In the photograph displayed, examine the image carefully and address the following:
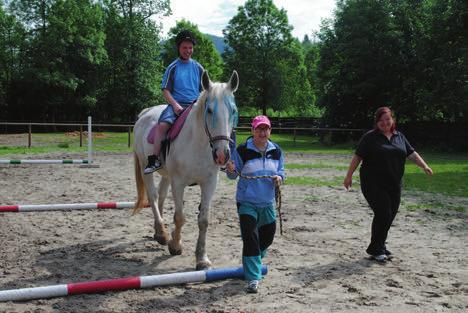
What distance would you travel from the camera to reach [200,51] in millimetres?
57250

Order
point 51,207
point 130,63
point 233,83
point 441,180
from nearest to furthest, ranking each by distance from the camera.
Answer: point 233,83, point 51,207, point 441,180, point 130,63

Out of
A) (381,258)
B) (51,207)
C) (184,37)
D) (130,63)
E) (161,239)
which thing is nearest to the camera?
(381,258)

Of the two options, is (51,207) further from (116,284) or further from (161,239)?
(116,284)

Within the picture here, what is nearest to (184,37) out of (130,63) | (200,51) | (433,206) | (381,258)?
(381,258)

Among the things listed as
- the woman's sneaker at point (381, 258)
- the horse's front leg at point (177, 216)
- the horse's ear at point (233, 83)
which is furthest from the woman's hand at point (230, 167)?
the woman's sneaker at point (381, 258)

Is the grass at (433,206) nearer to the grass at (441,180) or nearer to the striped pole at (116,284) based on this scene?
the grass at (441,180)

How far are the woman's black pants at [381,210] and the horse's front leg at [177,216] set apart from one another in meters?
2.25

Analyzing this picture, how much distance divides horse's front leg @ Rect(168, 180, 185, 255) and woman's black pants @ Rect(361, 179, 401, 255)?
7.37 feet

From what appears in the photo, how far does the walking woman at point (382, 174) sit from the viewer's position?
17.6ft

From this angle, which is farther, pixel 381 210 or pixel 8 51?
pixel 8 51

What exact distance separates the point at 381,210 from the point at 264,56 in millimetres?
46645

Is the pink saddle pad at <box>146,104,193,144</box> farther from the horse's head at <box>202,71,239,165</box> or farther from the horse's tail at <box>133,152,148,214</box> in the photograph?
the horse's tail at <box>133,152,148,214</box>

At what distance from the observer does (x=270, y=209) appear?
4.50 meters

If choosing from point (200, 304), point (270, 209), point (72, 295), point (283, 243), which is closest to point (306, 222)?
point (283, 243)
